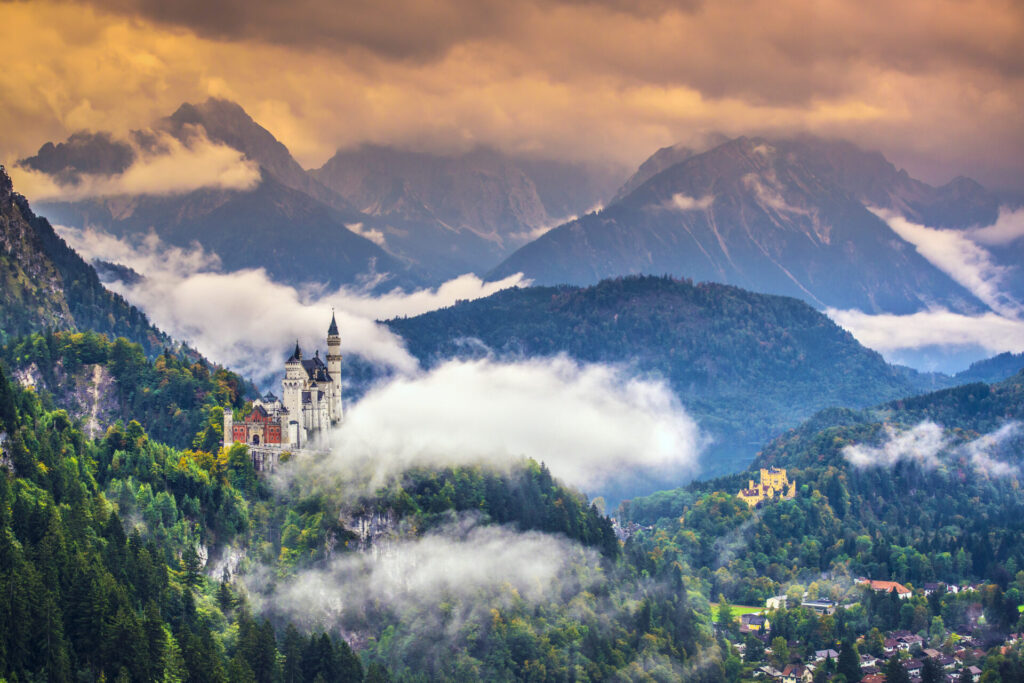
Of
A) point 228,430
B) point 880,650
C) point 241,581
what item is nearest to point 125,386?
point 228,430

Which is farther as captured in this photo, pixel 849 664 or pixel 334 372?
pixel 334 372

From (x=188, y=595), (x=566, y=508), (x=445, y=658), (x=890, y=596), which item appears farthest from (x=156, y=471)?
(x=890, y=596)

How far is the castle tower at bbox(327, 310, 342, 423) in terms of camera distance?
600 feet

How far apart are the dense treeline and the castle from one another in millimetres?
11258

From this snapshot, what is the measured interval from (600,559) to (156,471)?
187 ft

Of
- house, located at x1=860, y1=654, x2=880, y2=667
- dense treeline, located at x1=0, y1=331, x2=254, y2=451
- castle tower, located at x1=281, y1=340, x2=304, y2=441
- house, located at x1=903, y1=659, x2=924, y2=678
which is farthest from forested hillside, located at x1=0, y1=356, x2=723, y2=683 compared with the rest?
house, located at x1=903, y1=659, x2=924, y2=678

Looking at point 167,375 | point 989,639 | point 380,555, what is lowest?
point 989,639

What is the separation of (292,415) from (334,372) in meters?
10.5

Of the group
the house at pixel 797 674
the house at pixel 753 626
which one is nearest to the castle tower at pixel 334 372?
the house at pixel 753 626

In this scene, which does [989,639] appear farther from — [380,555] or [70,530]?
[70,530]

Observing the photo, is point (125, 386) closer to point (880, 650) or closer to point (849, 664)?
point (849, 664)

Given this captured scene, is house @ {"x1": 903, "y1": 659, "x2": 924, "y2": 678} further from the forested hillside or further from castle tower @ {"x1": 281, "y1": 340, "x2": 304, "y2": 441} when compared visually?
castle tower @ {"x1": 281, "y1": 340, "x2": 304, "y2": 441}

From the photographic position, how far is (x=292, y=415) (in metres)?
176

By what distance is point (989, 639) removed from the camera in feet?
613
